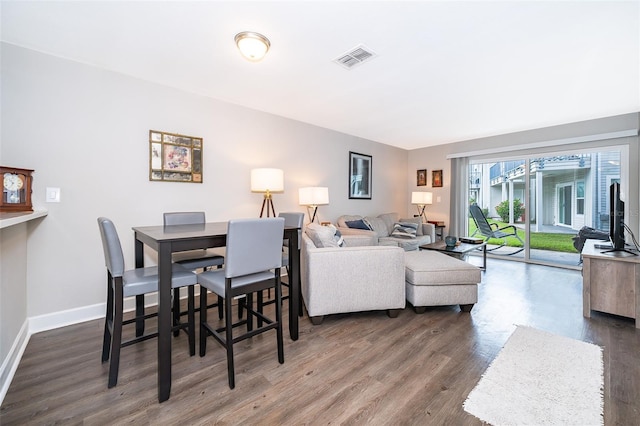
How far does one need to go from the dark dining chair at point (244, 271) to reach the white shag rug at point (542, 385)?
129cm

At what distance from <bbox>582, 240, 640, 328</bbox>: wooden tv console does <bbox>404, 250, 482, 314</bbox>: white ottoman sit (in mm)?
1060

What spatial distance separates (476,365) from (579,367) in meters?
0.65

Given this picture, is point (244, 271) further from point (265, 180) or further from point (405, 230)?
point (405, 230)

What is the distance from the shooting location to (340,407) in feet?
4.86

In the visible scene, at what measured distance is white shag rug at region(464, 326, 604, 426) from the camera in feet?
4.60

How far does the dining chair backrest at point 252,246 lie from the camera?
1.64 meters

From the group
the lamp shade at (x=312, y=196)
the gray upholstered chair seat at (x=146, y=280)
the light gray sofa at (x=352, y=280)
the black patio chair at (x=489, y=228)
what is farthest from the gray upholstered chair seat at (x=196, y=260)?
the black patio chair at (x=489, y=228)

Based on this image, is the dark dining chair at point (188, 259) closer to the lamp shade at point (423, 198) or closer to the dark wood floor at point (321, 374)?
the dark wood floor at point (321, 374)

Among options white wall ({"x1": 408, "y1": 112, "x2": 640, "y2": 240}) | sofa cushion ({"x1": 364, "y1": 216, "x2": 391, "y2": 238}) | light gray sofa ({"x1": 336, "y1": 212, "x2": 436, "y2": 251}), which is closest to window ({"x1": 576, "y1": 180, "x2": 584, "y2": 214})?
white wall ({"x1": 408, "y1": 112, "x2": 640, "y2": 240})

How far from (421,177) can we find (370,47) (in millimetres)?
4486

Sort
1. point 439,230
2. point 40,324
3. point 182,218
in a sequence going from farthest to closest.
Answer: point 439,230 → point 182,218 → point 40,324

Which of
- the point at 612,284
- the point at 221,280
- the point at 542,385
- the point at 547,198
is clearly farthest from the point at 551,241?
the point at 221,280

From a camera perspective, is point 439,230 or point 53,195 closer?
point 53,195

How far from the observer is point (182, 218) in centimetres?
261
